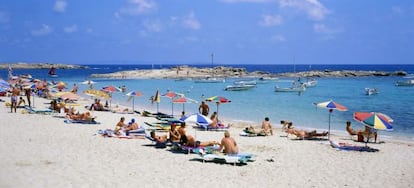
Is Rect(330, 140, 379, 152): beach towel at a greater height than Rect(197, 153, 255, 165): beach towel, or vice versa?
Rect(197, 153, 255, 165): beach towel

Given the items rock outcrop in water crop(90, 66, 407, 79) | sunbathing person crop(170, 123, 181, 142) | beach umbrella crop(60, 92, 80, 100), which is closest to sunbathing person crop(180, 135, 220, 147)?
sunbathing person crop(170, 123, 181, 142)

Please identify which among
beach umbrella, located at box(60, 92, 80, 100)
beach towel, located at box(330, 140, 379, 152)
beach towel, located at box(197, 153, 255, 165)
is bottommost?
beach towel, located at box(330, 140, 379, 152)

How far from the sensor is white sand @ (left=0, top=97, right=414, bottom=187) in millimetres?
10562

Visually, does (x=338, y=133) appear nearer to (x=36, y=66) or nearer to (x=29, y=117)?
(x=29, y=117)

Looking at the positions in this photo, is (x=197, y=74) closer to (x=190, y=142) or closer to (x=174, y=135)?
(x=174, y=135)

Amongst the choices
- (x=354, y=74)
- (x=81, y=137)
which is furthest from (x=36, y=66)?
(x=81, y=137)

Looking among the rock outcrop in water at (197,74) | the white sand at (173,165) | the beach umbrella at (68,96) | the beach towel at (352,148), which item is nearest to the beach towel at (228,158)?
the white sand at (173,165)

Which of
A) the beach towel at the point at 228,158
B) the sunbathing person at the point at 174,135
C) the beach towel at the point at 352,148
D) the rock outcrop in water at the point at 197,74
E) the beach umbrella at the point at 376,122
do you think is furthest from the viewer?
the rock outcrop in water at the point at 197,74

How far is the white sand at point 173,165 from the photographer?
34.7ft

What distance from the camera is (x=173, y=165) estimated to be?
12.3 metres

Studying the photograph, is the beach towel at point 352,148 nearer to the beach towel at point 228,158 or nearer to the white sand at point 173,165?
the white sand at point 173,165

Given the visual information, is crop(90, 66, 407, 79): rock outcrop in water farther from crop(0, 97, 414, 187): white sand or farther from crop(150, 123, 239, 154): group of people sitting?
crop(150, 123, 239, 154): group of people sitting

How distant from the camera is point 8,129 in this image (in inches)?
696

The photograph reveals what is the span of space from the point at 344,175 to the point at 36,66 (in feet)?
520
